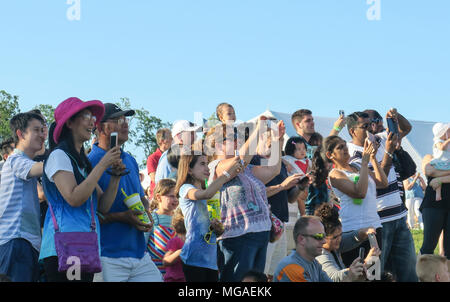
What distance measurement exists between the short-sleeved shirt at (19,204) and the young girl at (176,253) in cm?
126

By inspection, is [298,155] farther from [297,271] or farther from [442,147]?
[297,271]

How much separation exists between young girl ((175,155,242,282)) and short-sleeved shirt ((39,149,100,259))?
1.31 meters

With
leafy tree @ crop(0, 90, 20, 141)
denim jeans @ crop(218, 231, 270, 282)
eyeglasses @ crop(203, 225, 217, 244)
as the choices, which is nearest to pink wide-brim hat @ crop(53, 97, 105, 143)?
eyeglasses @ crop(203, 225, 217, 244)

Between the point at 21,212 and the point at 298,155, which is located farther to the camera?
the point at 298,155

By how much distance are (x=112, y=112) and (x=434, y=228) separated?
444cm

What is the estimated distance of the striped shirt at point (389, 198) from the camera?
6391mm

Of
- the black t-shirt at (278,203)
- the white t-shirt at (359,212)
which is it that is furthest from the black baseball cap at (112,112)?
the white t-shirt at (359,212)

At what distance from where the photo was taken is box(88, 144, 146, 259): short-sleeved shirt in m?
4.28

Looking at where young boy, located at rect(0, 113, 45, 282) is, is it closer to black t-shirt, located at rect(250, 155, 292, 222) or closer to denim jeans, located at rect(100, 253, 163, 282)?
denim jeans, located at rect(100, 253, 163, 282)

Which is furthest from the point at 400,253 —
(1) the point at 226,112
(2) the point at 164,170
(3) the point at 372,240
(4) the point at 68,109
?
(4) the point at 68,109

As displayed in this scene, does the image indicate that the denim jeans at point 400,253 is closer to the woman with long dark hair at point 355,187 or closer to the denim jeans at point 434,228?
the woman with long dark hair at point 355,187

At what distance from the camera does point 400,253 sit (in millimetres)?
6387
